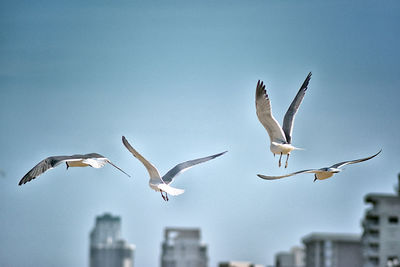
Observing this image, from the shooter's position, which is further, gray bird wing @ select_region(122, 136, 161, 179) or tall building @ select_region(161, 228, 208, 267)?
tall building @ select_region(161, 228, 208, 267)

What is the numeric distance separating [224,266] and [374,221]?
3267 centimetres

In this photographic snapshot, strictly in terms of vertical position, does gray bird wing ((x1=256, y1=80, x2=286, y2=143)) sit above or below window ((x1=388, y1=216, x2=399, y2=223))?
below

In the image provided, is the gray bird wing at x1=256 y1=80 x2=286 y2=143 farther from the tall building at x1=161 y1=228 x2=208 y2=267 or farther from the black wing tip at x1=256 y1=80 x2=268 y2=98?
the tall building at x1=161 y1=228 x2=208 y2=267

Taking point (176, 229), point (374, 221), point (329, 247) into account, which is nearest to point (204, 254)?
point (176, 229)

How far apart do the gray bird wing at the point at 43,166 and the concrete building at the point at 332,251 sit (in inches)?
3810

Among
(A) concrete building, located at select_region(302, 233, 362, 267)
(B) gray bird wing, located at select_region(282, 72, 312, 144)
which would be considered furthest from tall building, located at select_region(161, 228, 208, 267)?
(B) gray bird wing, located at select_region(282, 72, 312, 144)

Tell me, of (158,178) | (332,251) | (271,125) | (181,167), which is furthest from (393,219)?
(158,178)

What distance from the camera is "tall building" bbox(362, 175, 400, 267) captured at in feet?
421

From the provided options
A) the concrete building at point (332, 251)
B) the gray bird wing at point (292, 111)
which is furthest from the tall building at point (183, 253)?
the gray bird wing at point (292, 111)

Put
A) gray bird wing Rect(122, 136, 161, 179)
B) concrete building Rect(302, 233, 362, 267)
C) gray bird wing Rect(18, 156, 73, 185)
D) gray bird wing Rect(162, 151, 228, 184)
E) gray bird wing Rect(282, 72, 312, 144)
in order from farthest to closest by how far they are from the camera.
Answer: concrete building Rect(302, 233, 362, 267) → gray bird wing Rect(18, 156, 73, 185) → gray bird wing Rect(282, 72, 312, 144) → gray bird wing Rect(162, 151, 228, 184) → gray bird wing Rect(122, 136, 161, 179)

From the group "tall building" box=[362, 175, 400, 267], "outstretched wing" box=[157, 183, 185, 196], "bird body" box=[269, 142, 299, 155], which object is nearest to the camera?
"outstretched wing" box=[157, 183, 185, 196]

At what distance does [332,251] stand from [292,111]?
99422 mm

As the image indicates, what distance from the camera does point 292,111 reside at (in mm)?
51219

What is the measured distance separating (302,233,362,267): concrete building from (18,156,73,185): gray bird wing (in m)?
96.8
